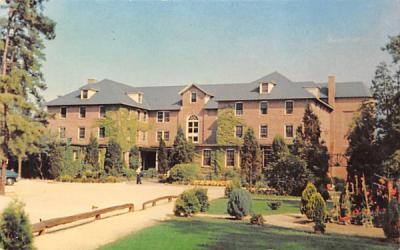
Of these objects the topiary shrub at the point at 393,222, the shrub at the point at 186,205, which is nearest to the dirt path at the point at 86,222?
the shrub at the point at 186,205

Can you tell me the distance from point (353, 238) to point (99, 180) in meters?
24.0

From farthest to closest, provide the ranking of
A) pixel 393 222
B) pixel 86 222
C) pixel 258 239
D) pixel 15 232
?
1. pixel 86 222
2. pixel 393 222
3. pixel 258 239
4. pixel 15 232

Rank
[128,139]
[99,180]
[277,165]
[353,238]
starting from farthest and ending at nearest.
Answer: [128,139], [99,180], [277,165], [353,238]

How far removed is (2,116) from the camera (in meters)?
19.6

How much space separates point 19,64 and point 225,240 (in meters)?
15.5

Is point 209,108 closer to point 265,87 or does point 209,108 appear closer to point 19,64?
point 265,87

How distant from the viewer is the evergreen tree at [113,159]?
1407 inches

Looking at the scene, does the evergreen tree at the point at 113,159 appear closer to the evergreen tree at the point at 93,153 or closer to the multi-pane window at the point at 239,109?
the evergreen tree at the point at 93,153

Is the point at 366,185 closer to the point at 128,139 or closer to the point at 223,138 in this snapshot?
the point at 223,138

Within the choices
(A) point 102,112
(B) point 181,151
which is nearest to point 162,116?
(A) point 102,112

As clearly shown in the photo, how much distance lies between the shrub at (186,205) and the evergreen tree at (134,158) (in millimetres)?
24720

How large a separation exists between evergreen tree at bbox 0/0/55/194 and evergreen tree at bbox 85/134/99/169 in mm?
14912

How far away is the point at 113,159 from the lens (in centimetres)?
3606

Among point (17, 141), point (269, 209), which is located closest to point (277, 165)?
point (269, 209)
